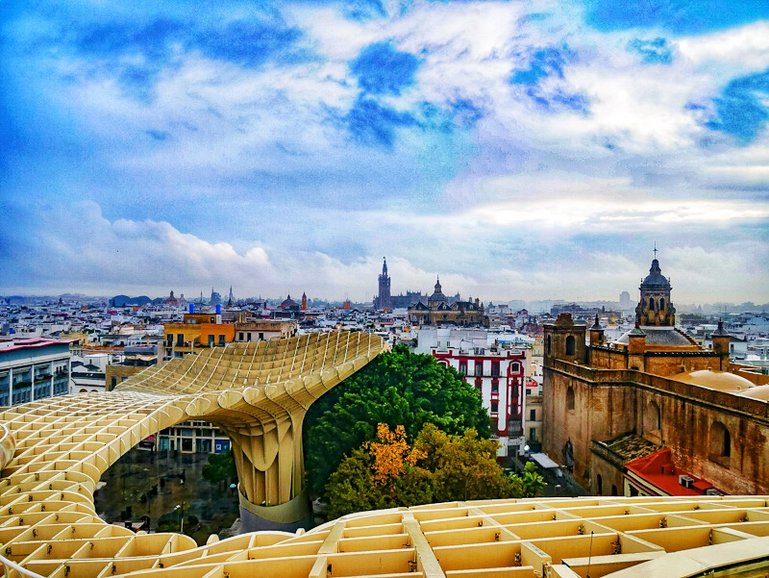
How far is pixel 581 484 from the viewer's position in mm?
31703

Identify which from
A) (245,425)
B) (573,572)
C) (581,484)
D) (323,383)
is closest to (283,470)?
(245,425)

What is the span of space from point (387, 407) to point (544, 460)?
49.5 ft

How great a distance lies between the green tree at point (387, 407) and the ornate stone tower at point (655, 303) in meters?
14.9

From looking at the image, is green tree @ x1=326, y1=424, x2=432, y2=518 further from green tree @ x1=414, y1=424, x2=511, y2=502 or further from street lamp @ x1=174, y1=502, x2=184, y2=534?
street lamp @ x1=174, y1=502, x2=184, y2=534

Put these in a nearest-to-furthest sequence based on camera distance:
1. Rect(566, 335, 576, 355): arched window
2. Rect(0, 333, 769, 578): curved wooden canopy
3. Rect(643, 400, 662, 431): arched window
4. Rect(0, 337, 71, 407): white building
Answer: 1. Rect(0, 333, 769, 578): curved wooden canopy
2. Rect(643, 400, 662, 431): arched window
3. Rect(566, 335, 576, 355): arched window
4. Rect(0, 337, 71, 407): white building

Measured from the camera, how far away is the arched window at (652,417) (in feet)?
94.1

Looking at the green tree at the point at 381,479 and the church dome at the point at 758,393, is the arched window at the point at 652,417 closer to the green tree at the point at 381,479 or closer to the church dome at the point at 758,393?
the church dome at the point at 758,393

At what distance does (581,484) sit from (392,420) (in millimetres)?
14295

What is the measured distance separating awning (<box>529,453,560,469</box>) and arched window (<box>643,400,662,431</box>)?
6556 mm

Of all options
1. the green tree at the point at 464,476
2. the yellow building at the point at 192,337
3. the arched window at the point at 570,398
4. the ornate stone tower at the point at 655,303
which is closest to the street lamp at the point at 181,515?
the green tree at the point at 464,476

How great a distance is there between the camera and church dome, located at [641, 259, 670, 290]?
1569 inches

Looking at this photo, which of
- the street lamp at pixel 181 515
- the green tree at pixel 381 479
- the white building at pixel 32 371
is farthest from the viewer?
the white building at pixel 32 371

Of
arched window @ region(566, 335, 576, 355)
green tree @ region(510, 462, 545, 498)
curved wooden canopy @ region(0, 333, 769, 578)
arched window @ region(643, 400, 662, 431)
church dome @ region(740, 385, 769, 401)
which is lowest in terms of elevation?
green tree @ region(510, 462, 545, 498)

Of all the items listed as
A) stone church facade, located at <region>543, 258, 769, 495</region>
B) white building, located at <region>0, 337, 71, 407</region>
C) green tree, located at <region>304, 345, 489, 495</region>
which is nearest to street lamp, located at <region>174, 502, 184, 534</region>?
green tree, located at <region>304, 345, 489, 495</region>
